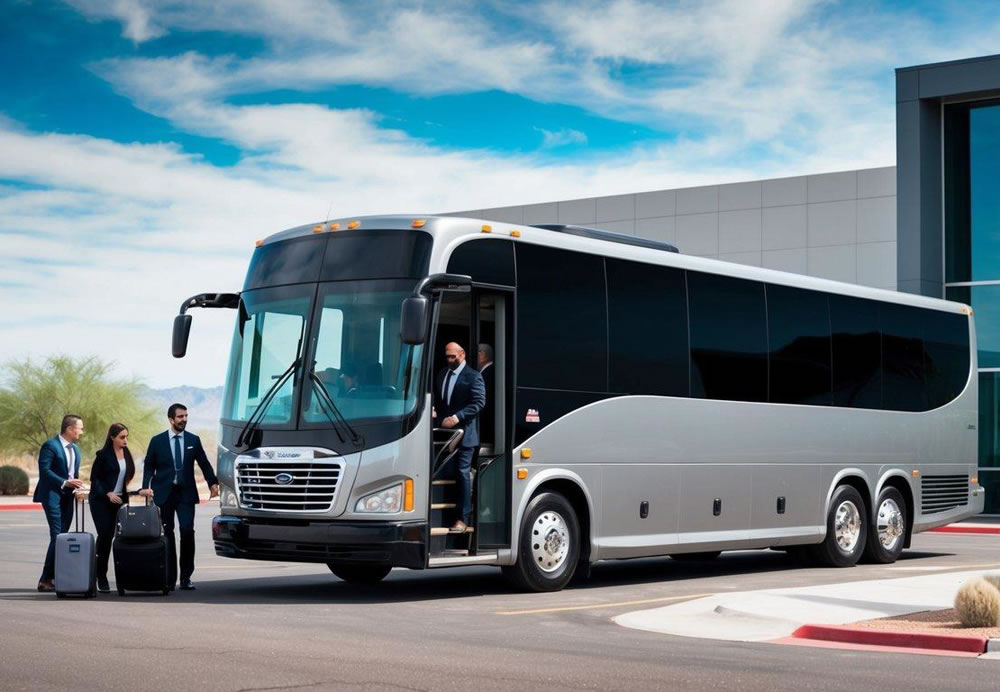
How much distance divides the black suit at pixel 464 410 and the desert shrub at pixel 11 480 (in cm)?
3410

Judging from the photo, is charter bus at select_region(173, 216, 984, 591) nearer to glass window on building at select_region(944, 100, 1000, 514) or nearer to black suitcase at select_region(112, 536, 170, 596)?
black suitcase at select_region(112, 536, 170, 596)

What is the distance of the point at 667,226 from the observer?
129ft

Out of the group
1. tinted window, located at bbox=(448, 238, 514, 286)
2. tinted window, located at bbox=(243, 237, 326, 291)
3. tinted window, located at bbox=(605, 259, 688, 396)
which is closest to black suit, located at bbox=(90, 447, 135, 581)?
tinted window, located at bbox=(243, 237, 326, 291)

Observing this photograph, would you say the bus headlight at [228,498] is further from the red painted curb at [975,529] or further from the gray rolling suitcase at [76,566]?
the red painted curb at [975,529]

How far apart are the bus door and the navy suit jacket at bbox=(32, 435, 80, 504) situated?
416 centimetres

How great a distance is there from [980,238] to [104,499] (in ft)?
76.8

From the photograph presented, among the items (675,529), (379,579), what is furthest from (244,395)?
(675,529)

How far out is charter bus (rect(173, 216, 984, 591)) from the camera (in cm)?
1446

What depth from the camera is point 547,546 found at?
15.8 metres

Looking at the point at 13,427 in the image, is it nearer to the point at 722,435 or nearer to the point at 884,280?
the point at 884,280

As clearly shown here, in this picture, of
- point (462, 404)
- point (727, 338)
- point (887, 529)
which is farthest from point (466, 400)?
point (887, 529)

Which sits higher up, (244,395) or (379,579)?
(244,395)

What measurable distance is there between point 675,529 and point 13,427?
4244cm

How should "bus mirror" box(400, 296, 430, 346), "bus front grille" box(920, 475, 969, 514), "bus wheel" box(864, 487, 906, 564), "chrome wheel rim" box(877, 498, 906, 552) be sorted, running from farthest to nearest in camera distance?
"bus front grille" box(920, 475, 969, 514) → "chrome wheel rim" box(877, 498, 906, 552) → "bus wheel" box(864, 487, 906, 564) → "bus mirror" box(400, 296, 430, 346)
